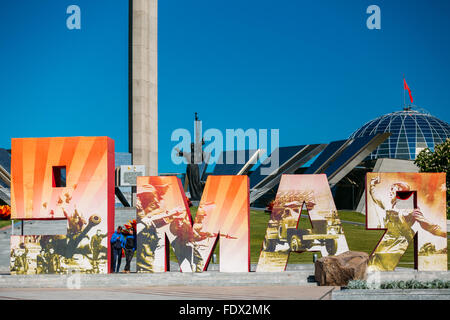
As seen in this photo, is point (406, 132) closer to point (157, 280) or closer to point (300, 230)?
point (300, 230)

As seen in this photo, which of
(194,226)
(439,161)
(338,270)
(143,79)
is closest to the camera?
(338,270)

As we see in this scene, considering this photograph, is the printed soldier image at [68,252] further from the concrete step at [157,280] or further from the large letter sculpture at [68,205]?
the concrete step at [157,280]

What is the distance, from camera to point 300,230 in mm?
17344

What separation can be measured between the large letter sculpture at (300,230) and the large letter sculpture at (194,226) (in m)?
0.89

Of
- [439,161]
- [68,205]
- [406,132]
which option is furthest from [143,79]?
[68,205]

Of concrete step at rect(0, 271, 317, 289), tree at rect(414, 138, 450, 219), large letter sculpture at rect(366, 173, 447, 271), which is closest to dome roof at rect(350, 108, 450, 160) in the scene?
tree at rect(414, 138, 450, 219)

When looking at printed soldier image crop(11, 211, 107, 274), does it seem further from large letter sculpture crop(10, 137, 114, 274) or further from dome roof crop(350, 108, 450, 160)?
dome roof crop(350, 108, 450, 160)

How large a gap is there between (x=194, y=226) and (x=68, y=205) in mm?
3890

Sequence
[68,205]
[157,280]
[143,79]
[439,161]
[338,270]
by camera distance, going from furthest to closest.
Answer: [143,79], [439,161], [68,205], [157,280], [338,270]

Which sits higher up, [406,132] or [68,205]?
[406,132]

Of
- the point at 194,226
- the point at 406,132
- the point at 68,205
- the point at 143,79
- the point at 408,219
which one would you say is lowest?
the point at 194,226

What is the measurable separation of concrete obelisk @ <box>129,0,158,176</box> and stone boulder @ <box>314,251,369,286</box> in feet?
136

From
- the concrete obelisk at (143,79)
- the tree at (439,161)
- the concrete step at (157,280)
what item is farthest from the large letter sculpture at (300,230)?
the concrete obelisk at (143,79)

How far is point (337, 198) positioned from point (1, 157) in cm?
3569
